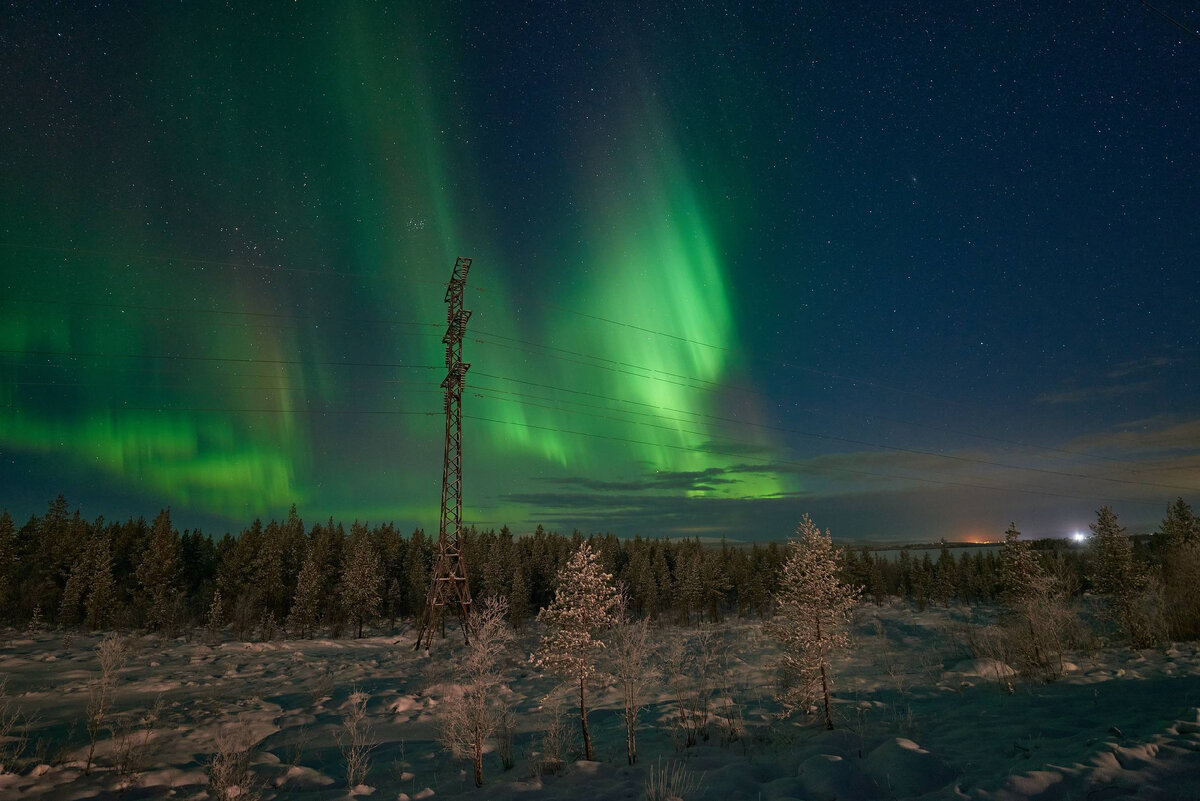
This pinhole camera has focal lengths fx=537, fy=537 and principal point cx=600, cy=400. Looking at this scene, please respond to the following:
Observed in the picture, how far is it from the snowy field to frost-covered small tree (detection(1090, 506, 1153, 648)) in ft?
21.8

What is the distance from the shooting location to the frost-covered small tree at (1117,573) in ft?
119

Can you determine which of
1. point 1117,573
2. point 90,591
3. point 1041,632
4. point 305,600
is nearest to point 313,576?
point 305,600

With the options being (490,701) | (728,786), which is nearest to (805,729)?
(728,786)

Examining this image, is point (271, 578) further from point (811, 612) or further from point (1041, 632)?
point (1041, 632)

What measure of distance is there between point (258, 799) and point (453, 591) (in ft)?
47.1

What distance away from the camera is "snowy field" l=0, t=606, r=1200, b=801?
47.5 feet

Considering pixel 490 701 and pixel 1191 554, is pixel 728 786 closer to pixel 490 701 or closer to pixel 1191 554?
pixel 490 701

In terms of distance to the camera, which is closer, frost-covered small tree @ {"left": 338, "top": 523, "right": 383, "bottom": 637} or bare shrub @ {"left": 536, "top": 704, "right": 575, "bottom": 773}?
bare shrub @ {"left": 536, "top": 704, "right": 575, "bottom": 773}

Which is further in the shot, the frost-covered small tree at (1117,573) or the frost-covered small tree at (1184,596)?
the frost-covered small tree at (1117,573)

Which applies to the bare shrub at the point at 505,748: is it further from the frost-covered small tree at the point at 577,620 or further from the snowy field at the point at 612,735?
the frost-covered small tree at the point at 577,620

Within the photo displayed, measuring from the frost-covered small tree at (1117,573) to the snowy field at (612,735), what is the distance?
262 inches

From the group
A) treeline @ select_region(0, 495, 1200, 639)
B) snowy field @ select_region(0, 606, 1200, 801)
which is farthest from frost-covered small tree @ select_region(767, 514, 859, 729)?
treeline @ select_region(0, 495, 1200, 639)

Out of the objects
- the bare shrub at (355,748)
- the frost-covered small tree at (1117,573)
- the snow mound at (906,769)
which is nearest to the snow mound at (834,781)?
the snow mound at (906,769)

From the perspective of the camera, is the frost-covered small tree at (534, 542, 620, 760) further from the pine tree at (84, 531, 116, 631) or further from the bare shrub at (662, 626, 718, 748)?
the pine tree at (84, 531, 116, 631)
